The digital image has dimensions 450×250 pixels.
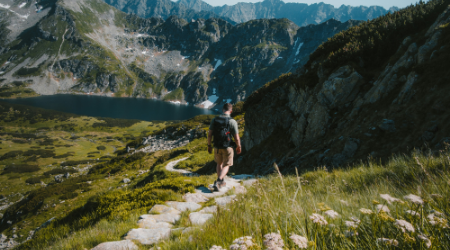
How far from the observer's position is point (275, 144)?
20594 mm

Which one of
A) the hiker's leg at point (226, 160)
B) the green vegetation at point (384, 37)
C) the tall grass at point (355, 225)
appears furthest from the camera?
the green vegetation at point (384, 37)

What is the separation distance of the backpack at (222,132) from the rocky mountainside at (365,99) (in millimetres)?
5888

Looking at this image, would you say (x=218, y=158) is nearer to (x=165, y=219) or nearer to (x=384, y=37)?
(x=165, y=219)

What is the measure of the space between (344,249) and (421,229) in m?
0.69

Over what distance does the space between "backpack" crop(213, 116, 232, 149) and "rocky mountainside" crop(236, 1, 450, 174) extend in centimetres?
589

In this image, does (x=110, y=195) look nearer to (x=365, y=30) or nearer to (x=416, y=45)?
(x=416, y=45)

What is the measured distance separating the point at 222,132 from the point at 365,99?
442 inches

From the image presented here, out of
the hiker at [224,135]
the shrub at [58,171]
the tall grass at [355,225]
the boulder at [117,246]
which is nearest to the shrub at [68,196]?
the hiker at [224,135]

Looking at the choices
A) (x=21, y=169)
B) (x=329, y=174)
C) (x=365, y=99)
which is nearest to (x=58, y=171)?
(x=21, y=169)

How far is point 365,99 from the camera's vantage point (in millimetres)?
13484

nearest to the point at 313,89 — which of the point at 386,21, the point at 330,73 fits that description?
the point at 330,73

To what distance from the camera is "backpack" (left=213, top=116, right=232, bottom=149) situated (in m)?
8.02

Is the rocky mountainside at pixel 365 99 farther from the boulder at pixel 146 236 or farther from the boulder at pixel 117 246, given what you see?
the boulder at pixel 117 246

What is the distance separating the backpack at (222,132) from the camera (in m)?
8.02
